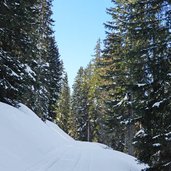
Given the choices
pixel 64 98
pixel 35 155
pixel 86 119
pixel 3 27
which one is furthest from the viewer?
pixel 64 98

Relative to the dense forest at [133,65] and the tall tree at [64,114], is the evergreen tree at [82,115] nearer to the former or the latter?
the tall tree at [64,114]

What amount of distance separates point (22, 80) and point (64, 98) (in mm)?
52392

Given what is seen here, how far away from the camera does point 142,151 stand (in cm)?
1383

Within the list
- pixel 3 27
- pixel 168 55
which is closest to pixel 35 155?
pixel 168 55

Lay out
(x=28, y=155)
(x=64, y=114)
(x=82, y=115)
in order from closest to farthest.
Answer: (x=28, y=155) → (x=82, y=115) → (x=64, y=114)

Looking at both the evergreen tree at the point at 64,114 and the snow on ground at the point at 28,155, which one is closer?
the snow on ground at the point at 28,155

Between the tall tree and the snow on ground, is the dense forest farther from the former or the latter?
the tall tree

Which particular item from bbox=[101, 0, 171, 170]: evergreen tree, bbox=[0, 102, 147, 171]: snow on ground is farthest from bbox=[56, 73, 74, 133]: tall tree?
bbox=[101, 0, 171, 170]: evergreen tree

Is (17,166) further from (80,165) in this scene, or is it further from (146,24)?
(146,24)

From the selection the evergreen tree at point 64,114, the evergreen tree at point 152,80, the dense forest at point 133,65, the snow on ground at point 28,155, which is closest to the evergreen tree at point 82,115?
the evergreen tree at point 64,114

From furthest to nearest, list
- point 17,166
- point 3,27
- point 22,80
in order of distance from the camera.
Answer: point 22,80 < point 3,27 < point 17,166

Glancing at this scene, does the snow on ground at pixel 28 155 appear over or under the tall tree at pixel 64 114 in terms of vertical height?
under

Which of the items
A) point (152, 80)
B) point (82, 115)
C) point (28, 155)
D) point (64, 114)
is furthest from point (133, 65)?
point (64, 114)

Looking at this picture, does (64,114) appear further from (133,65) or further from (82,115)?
(133,65)
